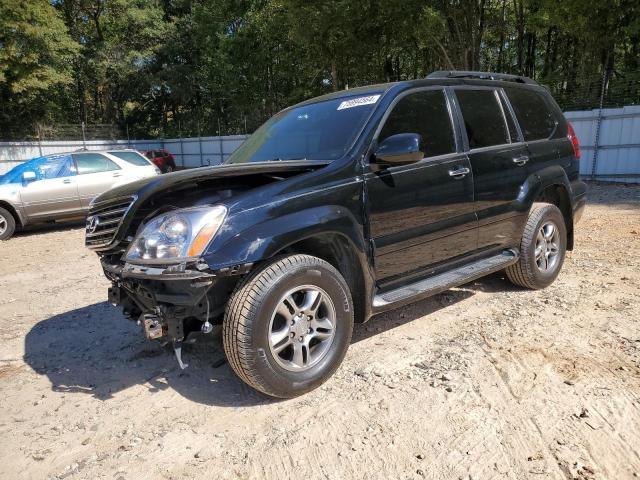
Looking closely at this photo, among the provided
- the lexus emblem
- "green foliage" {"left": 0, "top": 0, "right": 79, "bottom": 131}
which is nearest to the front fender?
the lexus emblem

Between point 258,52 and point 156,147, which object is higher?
point 258,52

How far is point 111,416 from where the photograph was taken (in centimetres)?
280

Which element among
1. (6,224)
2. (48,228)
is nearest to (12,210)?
(6,224)

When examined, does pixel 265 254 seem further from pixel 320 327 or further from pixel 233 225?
pixel 320 327

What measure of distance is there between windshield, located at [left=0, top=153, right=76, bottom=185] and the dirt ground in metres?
6.09

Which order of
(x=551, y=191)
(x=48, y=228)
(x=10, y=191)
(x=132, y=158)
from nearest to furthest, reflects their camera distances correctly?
(x=551, y=191)
(x=10, y=191)
(x=48, y=228)
(x=132, y=158)

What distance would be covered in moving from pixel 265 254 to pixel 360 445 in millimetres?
1127

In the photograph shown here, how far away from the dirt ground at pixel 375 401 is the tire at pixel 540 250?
0.20 meters

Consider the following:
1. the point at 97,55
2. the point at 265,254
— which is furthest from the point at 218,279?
the point at 97,55

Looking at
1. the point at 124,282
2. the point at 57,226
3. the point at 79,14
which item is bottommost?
the point at 57,226

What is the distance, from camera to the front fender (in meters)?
2.53

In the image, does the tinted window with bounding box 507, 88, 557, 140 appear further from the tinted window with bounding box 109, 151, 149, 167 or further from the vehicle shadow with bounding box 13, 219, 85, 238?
the vehicle shadow with bounding box 13, 219, 85, 238

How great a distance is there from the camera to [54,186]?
9562 millimetres

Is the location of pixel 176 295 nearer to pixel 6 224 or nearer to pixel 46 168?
pixel 6 224
